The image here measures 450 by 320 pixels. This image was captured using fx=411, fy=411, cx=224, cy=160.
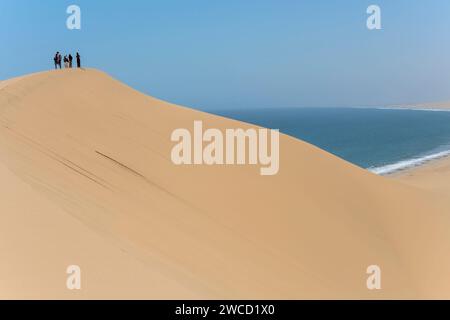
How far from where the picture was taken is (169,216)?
274 inches

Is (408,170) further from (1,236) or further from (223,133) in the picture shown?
(1,236)

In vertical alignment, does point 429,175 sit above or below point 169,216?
above

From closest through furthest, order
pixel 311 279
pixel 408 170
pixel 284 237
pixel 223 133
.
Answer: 1. pixel 311 279
2. pixel 284 237
3. pixel 223 133
4. pixel 408 170

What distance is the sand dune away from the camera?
→ 4.27 metres

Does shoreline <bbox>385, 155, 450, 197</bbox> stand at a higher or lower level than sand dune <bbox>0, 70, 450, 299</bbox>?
higher

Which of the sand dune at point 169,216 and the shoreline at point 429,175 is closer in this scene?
the sand dune at point 169,216

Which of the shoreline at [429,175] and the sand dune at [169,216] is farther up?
the shoreline at [429,175]

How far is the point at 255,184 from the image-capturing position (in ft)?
31.9

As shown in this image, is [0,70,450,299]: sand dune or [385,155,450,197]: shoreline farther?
[385,155,450,197]: shoreline

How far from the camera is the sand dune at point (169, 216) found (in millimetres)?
4271

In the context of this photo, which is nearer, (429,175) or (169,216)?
(169,216)

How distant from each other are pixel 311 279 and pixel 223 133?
679cm

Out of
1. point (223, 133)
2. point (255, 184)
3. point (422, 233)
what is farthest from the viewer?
point (223, 133)
